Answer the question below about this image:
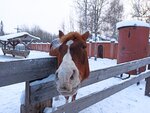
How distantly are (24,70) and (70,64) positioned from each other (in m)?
0.44

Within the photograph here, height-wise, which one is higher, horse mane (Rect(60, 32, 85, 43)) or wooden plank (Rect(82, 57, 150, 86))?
horse mane (Rect(60, 32, 85, 43))

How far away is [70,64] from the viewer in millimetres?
2236

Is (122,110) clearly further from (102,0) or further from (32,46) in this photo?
(32,46)

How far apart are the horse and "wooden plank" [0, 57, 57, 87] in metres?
0.17

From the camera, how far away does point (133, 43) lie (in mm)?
8422

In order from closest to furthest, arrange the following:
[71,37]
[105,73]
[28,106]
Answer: [28,106]
[71,37]
[105,73]

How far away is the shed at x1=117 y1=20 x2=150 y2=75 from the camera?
8.38m

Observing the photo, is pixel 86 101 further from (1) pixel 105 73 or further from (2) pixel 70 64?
(2) pixel 70 64

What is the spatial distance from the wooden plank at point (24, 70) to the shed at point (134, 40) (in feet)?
20.6

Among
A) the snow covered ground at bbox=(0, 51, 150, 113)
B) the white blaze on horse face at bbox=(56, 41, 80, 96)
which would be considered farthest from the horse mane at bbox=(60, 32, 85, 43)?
the snow covered ground at bbox=(0, 51, 150, 113)

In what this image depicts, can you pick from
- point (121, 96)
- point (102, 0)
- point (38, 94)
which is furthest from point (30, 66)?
point (102, 0)

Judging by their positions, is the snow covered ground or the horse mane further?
the snow covered ground

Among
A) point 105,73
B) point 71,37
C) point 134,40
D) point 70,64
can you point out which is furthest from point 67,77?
point 134,40

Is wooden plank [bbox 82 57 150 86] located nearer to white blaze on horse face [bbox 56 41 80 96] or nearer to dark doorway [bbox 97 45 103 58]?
white blaze on horse face [bbox 56 41 80 96]
